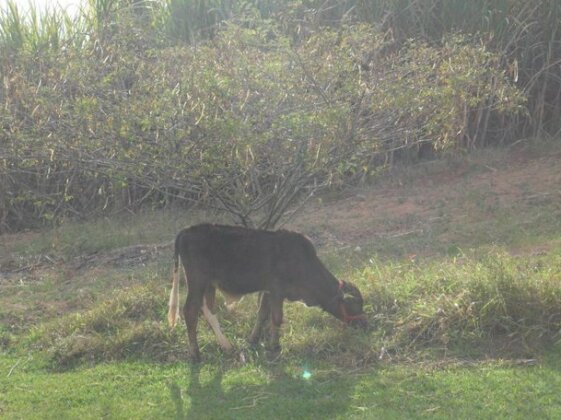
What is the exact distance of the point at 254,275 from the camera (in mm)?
6406

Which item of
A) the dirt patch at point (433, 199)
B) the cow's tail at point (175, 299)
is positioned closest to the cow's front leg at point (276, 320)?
the cow's tail at point (175, 299)

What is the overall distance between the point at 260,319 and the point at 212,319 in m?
0.41

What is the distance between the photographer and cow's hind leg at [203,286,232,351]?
6539 mm

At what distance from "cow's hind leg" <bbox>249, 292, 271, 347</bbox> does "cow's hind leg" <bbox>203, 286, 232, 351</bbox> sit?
0.70 feet

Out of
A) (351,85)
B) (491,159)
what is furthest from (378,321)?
(491,159)

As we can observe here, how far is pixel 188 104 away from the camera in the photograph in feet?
22.6

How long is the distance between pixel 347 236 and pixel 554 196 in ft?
8.49

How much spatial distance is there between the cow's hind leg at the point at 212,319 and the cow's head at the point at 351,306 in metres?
0.94

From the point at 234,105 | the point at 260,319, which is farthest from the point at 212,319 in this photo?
the point at 234,105

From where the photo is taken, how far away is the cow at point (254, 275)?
6.39 meters

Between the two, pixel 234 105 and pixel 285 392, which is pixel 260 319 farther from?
pixel 234 105

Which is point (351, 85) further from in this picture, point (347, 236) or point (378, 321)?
point (347, 236)

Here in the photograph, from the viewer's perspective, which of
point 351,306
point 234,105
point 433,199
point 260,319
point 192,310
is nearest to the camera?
point 192,310

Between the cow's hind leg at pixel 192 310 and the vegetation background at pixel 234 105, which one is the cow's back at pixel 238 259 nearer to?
the cow's hind leg at pixel 192 310
